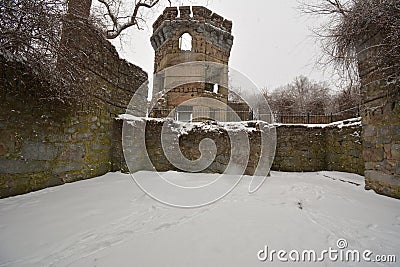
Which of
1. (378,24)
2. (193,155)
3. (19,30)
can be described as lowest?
(193,155)

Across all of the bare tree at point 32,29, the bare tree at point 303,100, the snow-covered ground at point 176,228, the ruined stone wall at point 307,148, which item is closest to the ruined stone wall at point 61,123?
the bare tree at point 32,29

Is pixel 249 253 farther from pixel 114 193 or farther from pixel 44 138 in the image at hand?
pixel 44 138

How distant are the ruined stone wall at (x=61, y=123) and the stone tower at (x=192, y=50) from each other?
639 cm

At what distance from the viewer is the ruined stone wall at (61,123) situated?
2553 mm

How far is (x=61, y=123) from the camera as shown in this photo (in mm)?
3359

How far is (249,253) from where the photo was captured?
1.63 m

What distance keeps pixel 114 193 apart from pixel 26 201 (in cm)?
104

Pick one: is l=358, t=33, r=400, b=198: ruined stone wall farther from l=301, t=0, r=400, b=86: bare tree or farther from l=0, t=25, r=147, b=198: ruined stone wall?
l=0, t=25, r=147, b=198: ruined stone wall

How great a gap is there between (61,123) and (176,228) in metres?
2.67

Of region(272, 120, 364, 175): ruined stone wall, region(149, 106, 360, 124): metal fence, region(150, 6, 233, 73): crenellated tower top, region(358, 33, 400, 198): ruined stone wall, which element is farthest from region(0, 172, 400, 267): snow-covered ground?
region(150, 6, 233, 73): crenellated tower top

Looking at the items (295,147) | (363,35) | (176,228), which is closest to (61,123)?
(176,228)

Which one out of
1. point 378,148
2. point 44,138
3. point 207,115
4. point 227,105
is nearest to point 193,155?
point 44,138

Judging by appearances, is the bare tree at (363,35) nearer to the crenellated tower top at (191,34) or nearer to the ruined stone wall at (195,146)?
the ruined stone wall at (195,146)

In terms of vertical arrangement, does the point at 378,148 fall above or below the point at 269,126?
below
